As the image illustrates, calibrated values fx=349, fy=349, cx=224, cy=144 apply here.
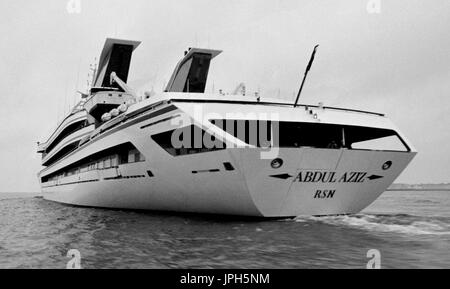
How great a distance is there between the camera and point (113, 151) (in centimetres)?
2028

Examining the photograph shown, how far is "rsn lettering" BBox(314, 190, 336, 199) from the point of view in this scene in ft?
43.1

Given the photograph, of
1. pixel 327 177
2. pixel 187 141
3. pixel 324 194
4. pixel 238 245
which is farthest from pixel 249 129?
pixel 238 245

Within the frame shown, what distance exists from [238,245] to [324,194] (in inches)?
220

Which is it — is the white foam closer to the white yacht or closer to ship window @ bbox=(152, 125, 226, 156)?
the white yacht

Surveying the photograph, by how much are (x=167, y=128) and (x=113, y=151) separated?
745 centimetres

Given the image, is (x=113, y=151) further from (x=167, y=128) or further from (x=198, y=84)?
(x=198, y=84)

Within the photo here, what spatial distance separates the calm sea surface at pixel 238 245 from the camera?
727 cm

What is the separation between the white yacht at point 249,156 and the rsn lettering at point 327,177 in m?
0.04

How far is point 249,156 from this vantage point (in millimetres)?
11695

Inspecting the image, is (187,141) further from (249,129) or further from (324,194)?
(324,194)

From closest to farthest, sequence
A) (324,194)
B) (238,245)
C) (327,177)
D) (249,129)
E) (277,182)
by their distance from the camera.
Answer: (238,245) → (277,182) → (327,177) → (249,129) → (324,194)

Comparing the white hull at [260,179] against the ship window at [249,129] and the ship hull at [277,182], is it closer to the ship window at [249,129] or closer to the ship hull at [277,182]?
the ship hull at [277,182]

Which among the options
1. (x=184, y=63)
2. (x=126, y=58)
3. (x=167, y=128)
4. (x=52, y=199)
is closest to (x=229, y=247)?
(x=167, y=128)

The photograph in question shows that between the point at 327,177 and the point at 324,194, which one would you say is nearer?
the point at 327,177
